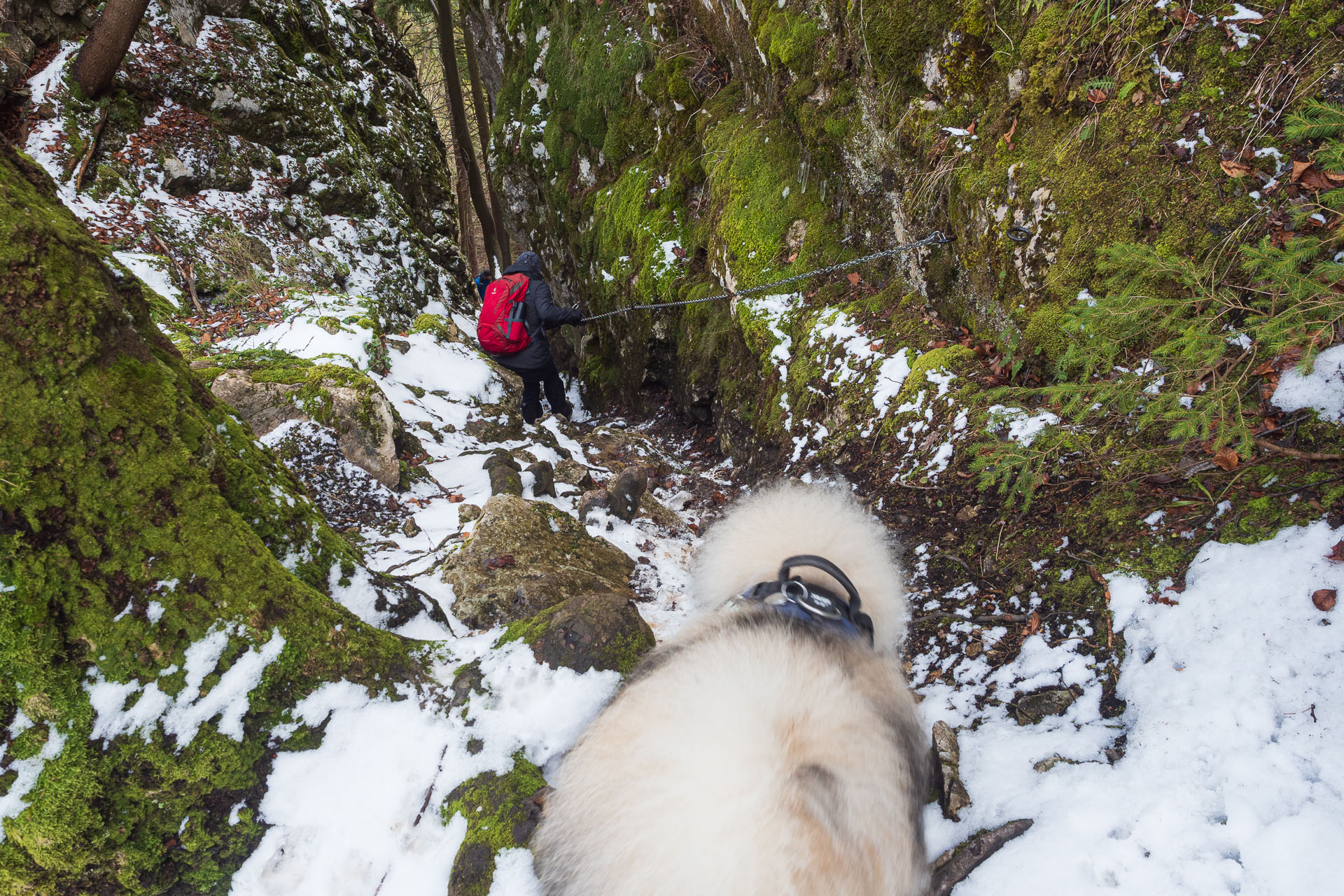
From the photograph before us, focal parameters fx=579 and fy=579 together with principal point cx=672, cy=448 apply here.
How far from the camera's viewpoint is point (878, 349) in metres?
4.67

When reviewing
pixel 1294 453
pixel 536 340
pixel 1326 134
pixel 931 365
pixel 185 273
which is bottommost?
pixel 1294 453

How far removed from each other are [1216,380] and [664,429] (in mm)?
6345

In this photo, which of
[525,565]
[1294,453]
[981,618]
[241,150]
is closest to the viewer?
[1294,453]

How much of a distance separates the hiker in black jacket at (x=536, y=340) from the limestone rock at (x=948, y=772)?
5863mm

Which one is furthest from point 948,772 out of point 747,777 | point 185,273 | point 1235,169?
point 185,273

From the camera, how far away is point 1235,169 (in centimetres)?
257

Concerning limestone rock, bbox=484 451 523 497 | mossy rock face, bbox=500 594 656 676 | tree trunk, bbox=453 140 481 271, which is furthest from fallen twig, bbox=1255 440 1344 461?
tree trunk, bbox=453 140 481 271

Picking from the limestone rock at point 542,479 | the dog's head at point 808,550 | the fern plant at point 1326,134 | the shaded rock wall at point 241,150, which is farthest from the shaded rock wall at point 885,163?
the shaded rock wall at point 241,150

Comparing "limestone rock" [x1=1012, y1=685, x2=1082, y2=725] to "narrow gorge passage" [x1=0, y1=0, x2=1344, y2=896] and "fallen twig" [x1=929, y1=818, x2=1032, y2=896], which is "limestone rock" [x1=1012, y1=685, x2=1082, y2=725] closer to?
"narrow gorge passage" [x1=0, y1=0, x2=1344, y2=896]

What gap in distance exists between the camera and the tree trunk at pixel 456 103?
1448 cm

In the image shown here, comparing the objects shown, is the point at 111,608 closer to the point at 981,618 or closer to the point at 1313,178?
the point at 981,618

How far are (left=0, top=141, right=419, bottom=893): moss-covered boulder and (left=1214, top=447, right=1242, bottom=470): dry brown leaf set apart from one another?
3502 mm

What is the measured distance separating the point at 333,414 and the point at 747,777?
173 inches

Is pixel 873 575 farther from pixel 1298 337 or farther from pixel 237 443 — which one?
pixel 237 443
